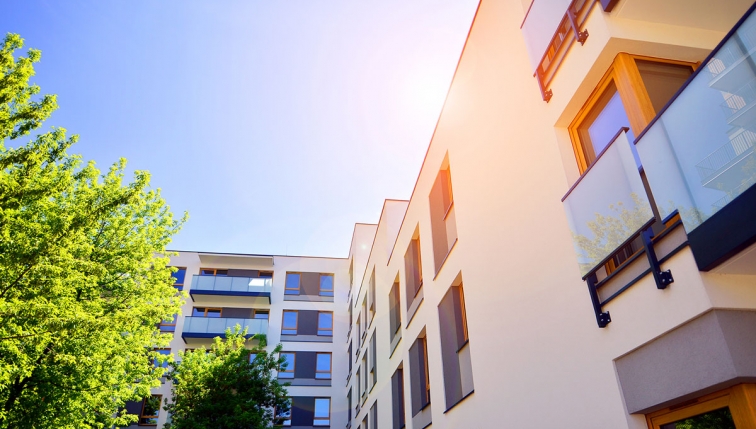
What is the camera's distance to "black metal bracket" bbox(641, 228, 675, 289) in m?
3.59

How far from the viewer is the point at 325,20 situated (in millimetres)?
9773

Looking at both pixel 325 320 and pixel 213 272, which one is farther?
pixel 213 272

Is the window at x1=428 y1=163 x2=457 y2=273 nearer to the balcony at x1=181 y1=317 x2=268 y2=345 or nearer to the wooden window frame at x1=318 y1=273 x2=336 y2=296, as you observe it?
the balcony at x1=181 y1=317 x2=268 y2=345

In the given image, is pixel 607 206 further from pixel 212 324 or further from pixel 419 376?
pixel 212 324

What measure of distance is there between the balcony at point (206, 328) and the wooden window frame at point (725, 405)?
25777mm

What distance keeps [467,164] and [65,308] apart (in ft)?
29.8

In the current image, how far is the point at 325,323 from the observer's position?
30141 millimetres

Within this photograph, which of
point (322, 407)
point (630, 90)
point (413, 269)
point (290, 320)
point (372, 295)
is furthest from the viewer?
point (290, 320)

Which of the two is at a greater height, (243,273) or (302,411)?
(243,273)

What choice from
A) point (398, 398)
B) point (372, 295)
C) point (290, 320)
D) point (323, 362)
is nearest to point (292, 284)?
point (290, 320)

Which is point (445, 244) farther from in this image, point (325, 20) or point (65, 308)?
point (65, 308)


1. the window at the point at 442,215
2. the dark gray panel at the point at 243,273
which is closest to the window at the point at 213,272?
the dark gray panel at the point at 243,273

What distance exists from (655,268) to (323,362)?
27.3 m

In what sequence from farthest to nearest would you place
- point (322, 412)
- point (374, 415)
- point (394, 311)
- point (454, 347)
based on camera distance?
point (322, 412), point (374, 415), point (394, 311), point (454, 347)
